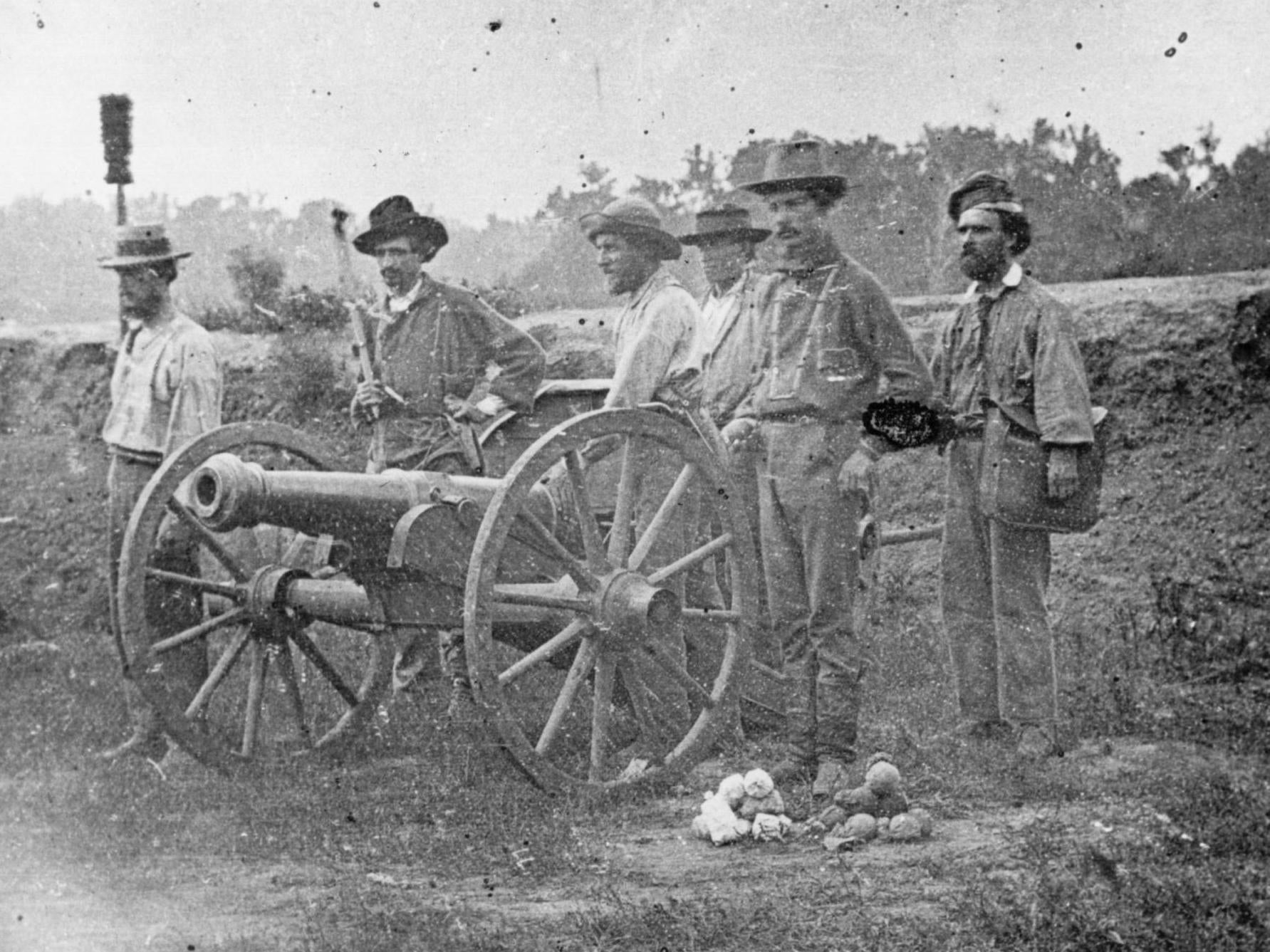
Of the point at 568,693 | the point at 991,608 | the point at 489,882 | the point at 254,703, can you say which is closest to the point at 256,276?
the point at 254,703

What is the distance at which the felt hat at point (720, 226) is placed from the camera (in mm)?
7285

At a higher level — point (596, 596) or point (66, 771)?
point (596, 596)

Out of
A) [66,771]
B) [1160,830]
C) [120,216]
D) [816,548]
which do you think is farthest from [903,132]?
[66,771]

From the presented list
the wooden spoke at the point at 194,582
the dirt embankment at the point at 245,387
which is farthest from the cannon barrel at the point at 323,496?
the dirt embankment at the point at 245,387

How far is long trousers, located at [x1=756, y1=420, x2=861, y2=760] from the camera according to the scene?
535cm

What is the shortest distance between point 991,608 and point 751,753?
1.10 metres

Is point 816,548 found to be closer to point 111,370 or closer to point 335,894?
point 335,894

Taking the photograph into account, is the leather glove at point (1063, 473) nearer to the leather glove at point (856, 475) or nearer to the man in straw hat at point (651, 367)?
the leather glove at point (856, 475)

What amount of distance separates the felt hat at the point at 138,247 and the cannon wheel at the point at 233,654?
993mm

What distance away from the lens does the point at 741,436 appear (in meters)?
5.75

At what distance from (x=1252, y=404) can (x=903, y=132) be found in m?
2.29

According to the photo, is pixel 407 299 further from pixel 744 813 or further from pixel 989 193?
pixel 744 813

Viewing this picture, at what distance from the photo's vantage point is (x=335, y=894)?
162 inches

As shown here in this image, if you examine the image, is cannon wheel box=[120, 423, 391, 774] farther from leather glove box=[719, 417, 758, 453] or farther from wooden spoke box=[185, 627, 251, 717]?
leather glove box=[719, 417, 758, 453]
